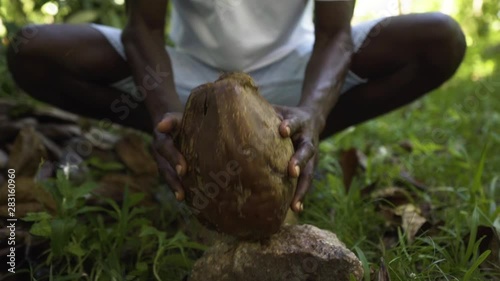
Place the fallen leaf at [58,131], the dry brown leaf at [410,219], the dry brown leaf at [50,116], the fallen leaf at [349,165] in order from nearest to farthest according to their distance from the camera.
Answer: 1. the dry brown leaf at [410,219]
2. the fallen leaf at [349,165]
3. the fallen leaf at [58,131]
4. the dry brown leaf at [50,116]

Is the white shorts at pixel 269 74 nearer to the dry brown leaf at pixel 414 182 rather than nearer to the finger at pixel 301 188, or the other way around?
the dry brown leaf at pixel 414 182

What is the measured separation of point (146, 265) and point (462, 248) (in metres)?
0.84

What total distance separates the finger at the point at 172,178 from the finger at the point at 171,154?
27 millimetres

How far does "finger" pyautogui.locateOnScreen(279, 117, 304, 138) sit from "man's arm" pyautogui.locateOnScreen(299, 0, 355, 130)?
0.88 ft

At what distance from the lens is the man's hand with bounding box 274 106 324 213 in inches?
48.3

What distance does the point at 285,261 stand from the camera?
125 cm

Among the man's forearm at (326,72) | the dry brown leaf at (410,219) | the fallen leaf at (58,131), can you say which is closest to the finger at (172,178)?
the man's forearm at (326,72)

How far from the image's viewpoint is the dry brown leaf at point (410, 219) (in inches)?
62.2

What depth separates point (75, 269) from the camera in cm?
148

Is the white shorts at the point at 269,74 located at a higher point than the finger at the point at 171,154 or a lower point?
lower

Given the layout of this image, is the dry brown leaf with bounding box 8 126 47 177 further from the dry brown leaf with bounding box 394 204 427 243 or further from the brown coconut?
the dry brown leaf with bounding box 394 204 427 243

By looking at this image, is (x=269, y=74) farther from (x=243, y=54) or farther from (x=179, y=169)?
(x=179, y=169)

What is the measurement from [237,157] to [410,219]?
72 centimetres

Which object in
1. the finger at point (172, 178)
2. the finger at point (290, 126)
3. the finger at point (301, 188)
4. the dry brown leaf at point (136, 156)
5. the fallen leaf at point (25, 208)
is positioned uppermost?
the finger at point (290, 126)
